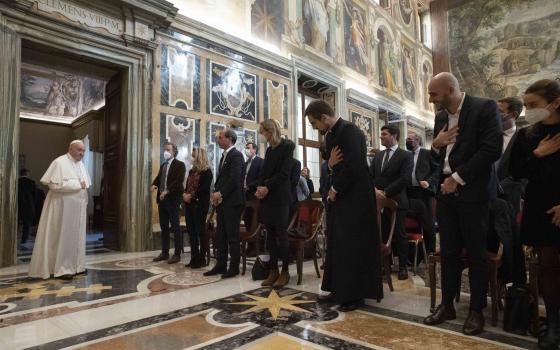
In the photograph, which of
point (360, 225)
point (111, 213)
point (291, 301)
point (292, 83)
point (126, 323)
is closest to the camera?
point (126, 323)

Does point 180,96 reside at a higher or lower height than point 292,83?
lower

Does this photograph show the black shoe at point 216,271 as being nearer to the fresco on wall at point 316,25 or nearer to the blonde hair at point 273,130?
the blonde hair at point 273,130

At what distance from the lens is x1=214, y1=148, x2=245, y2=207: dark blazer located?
4164 millimetres

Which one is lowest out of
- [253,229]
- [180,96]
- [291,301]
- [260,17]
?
[291,301]

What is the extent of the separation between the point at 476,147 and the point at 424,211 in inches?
94.4

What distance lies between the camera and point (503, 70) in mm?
15922

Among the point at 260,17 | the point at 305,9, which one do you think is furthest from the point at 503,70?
the point at 260,17

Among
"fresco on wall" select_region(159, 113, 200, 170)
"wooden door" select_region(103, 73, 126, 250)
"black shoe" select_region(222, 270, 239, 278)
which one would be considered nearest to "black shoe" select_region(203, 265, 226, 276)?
"black shoe" select_region(222, 270, 239, 278)

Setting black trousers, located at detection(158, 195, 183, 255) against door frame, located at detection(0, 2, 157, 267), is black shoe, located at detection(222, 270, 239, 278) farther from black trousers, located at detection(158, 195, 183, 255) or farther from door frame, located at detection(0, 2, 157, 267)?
door frame, located at detection(0, 2, 157, 267)

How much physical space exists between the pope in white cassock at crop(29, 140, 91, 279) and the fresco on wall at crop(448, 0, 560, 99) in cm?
1684

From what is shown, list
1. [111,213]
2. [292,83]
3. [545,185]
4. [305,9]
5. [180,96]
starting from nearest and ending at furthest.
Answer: [545,185] < [111,213] < [180,96] < [292,83] < [305,9]

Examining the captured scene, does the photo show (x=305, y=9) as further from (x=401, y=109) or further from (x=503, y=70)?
(x=503, y=70)

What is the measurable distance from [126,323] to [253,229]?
2.02 meters

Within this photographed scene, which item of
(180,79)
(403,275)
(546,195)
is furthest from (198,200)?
(546,195)
